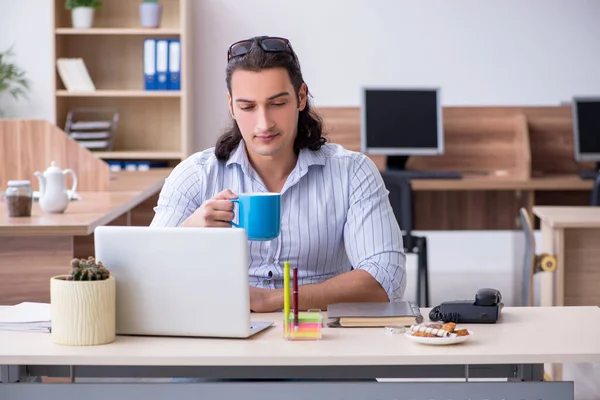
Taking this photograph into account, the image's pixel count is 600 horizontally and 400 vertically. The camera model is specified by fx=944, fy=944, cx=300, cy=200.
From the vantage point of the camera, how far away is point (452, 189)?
16.7 ft

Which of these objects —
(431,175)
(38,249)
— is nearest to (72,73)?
(431,175)

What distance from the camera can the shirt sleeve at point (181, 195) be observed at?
2.18 meters

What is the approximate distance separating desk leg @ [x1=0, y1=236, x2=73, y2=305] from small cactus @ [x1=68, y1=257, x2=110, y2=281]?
146 cm

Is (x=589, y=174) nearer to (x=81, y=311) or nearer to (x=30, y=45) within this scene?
(x=30, y=45)

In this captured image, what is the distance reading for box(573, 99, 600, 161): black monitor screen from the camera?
209 inches

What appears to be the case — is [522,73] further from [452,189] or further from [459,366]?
[459,366]

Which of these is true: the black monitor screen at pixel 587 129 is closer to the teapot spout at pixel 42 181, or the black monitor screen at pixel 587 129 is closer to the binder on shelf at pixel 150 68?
the binder on shelf at pixel 150 68

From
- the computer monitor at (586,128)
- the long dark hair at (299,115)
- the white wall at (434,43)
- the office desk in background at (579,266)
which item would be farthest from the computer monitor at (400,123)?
the long dark hair at (299,115)

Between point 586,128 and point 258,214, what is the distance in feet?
13.2

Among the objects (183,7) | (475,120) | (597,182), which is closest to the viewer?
(597,182)

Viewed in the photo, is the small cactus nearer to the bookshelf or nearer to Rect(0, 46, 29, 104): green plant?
the bookshelf

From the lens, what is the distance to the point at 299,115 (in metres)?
2.32

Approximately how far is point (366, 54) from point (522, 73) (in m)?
1.05

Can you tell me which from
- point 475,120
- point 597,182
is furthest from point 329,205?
point 475,120
